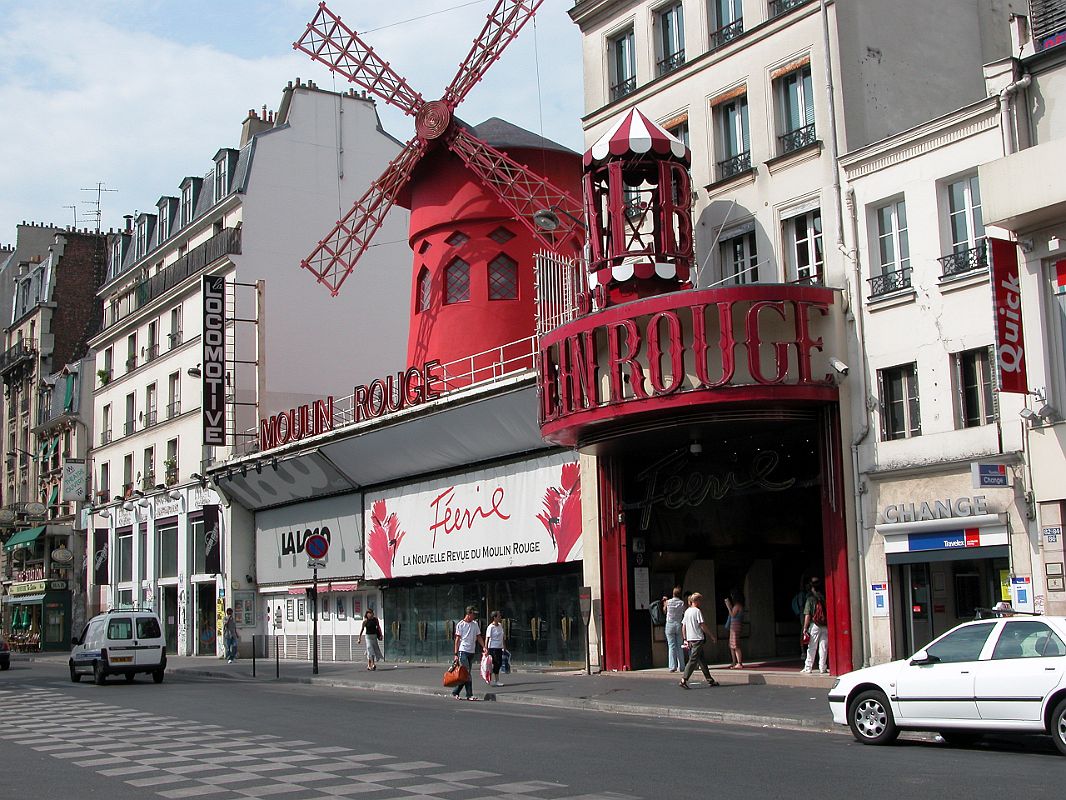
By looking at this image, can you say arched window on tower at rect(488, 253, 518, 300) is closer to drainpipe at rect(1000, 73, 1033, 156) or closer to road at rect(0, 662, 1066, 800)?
road at rect(0, 662, 1066, 800)

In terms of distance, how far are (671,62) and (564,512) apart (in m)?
9.34

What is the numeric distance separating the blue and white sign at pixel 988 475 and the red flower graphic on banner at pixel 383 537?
18.1m

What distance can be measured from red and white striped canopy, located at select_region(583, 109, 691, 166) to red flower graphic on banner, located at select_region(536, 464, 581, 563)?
6861 mm

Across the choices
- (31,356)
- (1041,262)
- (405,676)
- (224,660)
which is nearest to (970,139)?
(1041,262)

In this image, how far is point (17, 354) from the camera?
65938mm

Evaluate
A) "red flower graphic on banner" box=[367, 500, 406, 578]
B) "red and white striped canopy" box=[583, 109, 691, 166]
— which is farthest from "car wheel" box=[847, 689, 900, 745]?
"red flower graphic on banner" box=[367, 500, 406, 578]

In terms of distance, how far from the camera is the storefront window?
148 feet

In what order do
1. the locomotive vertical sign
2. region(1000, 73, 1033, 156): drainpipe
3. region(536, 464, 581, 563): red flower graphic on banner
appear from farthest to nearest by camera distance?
the locomotive vertical sign, region(536, 464, 581, 563): red flower graphic on banner, region(1000, 73, 1033, 156): drainpipe

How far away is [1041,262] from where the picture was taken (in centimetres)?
1705

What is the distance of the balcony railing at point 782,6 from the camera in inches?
A: 835

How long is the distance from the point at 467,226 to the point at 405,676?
12109 millimetres

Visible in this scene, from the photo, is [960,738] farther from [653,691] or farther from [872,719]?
[653,691]

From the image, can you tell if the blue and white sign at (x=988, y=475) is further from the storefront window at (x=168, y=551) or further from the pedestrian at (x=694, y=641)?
the storefront window at (x=168, y=551)

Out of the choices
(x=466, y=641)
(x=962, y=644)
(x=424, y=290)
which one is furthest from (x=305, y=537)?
(x=962, y=644)
